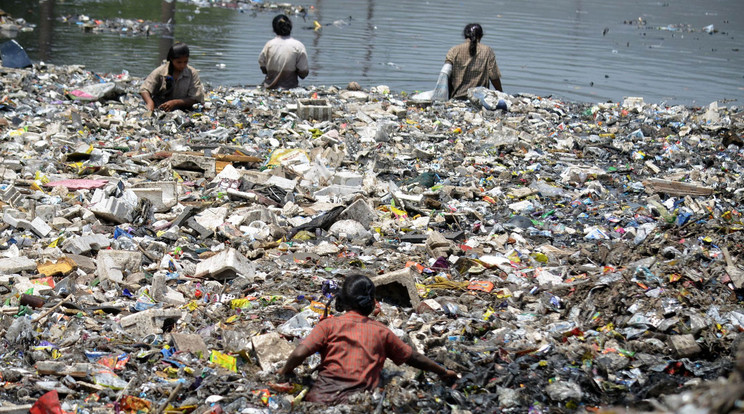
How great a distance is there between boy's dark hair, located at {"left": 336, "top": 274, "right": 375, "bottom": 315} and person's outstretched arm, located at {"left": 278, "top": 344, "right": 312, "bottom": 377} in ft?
0.99

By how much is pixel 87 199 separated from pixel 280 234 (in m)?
1.73

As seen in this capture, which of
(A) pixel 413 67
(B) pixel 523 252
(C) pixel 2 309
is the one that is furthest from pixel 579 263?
(A) pixel 413 67

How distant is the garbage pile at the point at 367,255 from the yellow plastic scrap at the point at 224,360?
0.04 feet

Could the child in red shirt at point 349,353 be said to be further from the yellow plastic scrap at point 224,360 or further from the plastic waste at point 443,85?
the plastic waste at point 443,85

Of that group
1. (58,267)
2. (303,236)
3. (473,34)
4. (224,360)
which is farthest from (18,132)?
(473,34)

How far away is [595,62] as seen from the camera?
55.1 ft

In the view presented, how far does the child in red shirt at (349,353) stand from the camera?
3.40 metres

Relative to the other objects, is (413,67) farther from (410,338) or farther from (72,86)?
(410,338)

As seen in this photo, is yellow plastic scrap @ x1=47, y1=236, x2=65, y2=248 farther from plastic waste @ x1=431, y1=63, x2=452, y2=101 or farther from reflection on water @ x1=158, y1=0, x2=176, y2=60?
reflection on water @ x1=158, y1=0, x2=176, y2=60

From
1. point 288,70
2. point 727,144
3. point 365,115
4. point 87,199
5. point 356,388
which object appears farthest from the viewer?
point 288,70

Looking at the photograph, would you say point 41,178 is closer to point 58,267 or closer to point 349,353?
point 58,267

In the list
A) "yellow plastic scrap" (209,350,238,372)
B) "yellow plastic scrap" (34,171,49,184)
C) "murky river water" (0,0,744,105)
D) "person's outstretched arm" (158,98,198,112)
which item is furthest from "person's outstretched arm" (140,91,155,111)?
"yellow plastic scrap" (209,350,238,372)

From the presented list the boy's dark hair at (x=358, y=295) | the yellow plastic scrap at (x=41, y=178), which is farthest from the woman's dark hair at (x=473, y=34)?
the boy's dark hair at (x=358, y=295)

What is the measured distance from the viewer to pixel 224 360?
3865 millimetres
